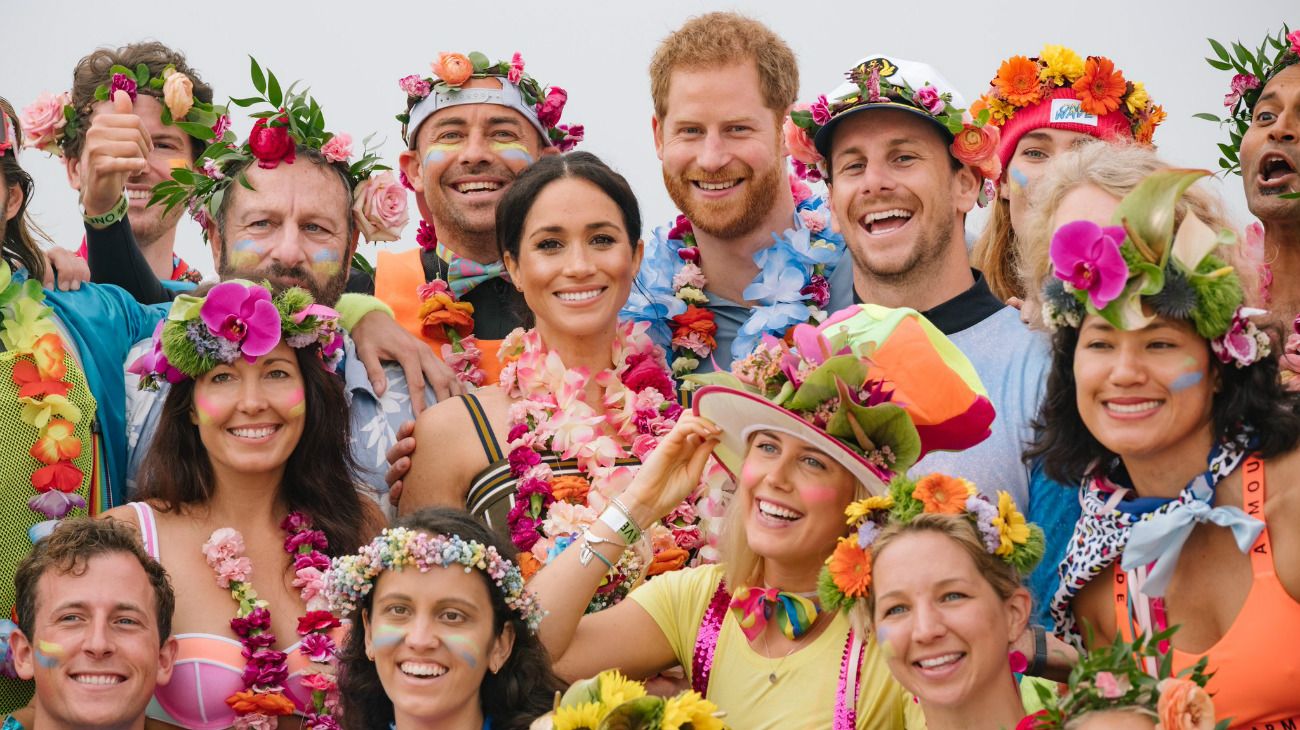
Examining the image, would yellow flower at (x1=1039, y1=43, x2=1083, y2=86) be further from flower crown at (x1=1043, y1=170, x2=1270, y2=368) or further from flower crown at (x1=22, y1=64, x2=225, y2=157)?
flower crown at (x1=22, y1=64, x2=225, y2=157)

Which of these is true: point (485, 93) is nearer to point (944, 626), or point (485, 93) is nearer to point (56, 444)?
point (56, 444)

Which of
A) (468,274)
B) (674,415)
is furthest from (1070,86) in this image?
(468,274)

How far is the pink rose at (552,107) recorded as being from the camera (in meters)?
7.22

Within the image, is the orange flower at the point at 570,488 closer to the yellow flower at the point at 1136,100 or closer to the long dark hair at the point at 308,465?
the long dark hair at the point at 308,465

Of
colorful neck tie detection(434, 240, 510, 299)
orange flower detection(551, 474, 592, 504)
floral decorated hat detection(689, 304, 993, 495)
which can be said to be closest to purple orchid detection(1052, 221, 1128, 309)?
floral decorated hat detection(689, 304, 993, 495)

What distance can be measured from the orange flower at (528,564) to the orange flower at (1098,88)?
10.1 feet

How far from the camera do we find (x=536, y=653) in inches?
196

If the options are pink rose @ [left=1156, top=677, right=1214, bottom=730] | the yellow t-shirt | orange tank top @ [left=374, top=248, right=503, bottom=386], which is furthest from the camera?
orange tank top @ [left=374, top=248, right=503, bottom=386]

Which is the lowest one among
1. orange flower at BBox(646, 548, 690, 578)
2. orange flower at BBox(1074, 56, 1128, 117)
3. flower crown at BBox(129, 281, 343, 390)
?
orange flower at BBox(646, 548, 690, 578)

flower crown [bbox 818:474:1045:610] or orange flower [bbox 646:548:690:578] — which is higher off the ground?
flower crown [bbox 818:474:1045:610]

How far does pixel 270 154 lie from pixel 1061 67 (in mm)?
3180

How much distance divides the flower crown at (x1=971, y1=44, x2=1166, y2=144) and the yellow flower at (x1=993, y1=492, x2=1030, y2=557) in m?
2.89

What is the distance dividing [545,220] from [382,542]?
155 cm

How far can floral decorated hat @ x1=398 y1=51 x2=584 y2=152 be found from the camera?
7137 mm
